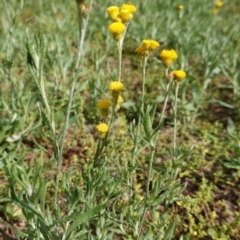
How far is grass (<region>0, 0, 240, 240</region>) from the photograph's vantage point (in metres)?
1.46

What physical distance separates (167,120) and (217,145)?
1.49 ft

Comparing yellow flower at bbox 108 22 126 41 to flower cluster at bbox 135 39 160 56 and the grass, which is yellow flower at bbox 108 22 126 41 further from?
the grass

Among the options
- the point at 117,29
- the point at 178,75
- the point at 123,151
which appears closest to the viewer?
the point at 117,29

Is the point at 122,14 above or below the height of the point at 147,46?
above

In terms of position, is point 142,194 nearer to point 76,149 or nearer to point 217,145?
point 76,149

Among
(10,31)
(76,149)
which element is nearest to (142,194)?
(76,149)

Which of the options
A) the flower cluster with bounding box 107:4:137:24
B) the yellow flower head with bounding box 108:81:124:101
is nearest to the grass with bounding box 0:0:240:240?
the yellow flower head with bounding box 108:81:124:101

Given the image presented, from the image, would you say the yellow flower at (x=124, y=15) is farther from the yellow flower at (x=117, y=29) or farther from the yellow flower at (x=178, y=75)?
the yellow flower at (x=178, y=75)

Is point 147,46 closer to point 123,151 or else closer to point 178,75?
point 178,75

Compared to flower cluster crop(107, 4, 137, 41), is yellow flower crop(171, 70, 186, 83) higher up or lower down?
lower down

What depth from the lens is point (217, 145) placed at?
2566 millimetres

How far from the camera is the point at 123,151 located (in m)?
2.35

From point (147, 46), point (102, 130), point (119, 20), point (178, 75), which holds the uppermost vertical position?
point (119, 20)

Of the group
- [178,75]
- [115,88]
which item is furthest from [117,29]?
[178,75]
